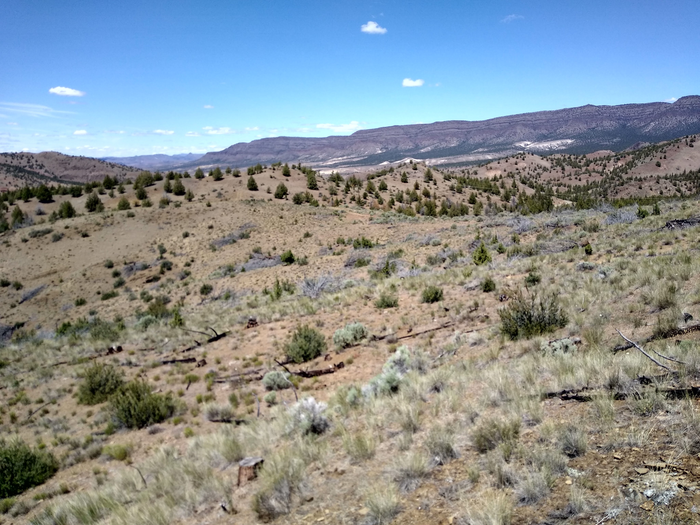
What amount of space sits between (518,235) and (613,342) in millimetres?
17656

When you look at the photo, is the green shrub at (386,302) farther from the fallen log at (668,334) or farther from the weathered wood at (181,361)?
the fallen log at (668,334)

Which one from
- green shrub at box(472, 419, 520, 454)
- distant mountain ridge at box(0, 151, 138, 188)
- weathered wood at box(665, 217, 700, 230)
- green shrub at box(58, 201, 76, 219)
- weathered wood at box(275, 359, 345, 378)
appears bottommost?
weathered wood at box(275, 359, 345, 378)

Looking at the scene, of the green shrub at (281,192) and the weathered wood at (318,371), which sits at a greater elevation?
the green shrub at (281,192)

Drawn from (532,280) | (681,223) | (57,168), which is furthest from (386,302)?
(57,168)

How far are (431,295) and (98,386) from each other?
9.65 metres

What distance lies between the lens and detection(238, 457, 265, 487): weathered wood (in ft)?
16.5

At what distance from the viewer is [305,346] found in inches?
421

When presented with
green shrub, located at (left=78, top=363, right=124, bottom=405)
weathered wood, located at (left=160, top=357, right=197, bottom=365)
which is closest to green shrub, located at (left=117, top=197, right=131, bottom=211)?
weathered wood, located at (left=160, top=357, right=197, bottom=365)

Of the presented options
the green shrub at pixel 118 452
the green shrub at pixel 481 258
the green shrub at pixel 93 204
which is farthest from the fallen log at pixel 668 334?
the green shrub at pixel 93 204

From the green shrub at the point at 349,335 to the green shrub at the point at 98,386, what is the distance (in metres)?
5.62

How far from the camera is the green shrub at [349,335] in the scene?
10977 mm

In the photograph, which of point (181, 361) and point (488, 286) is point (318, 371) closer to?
point (181, 361)

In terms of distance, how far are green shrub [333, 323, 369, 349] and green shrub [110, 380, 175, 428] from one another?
14.0ft

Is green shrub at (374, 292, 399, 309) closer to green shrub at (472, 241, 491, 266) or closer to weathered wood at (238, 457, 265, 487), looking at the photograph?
green shrub at (472, 241, 491, 266)
